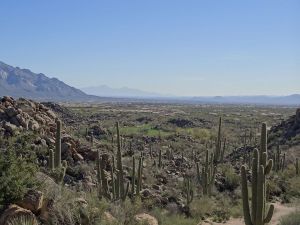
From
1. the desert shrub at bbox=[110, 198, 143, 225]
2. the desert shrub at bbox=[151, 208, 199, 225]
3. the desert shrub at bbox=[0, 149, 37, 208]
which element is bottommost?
the desert shrub at bbox=[151, 208, 199, 225]

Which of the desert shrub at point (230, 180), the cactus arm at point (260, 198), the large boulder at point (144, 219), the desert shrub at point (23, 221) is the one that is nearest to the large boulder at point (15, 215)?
the desert shrub at point (23, 221)

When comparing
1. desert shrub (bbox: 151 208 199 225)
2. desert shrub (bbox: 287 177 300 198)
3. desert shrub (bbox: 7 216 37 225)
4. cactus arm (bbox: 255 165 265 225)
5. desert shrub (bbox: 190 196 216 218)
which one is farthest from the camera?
desert shrub (bbox: 287 177 300 198)

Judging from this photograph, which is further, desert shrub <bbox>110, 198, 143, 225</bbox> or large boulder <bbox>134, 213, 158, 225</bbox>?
large boulder <bbox>134, 213, 158, 225</bbox>

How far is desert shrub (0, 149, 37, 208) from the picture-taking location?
11586 millimetres

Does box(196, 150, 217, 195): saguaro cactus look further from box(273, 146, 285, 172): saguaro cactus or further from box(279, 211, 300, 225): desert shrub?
box(273, 146, 285, 172): saguaro cactus

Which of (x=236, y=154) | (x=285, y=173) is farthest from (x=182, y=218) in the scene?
(x=236, y=154)

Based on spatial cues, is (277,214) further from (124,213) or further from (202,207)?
(124,213)

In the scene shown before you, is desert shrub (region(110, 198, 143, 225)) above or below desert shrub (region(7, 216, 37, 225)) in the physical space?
below

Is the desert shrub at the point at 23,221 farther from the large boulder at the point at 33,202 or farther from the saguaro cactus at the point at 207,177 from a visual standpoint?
the saguaro cactus at the point at 207,177

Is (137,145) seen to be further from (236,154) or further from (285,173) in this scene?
(285,173)

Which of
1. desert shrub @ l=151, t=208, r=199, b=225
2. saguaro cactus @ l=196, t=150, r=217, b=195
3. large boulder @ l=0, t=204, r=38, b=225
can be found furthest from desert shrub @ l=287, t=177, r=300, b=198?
large boulder @ l=0, t=204, r=38, b=225

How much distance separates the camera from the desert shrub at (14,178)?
38.0ft

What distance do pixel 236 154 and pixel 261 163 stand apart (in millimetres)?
27519

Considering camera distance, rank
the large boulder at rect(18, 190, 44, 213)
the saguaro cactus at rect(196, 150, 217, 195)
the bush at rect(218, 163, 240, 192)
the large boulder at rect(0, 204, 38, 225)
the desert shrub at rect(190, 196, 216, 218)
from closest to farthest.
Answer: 1. the large boulder at rect(0, 204, 38, 225)
2. the large boulder at rect(18, 190, 44, 213)
3. the desert shrub at rect(190, 196, 216, 218)
4. the saguaro cactus at rect(196, 150, 217, 195)
5. the bush at rect(218, 163, 240, 192)
